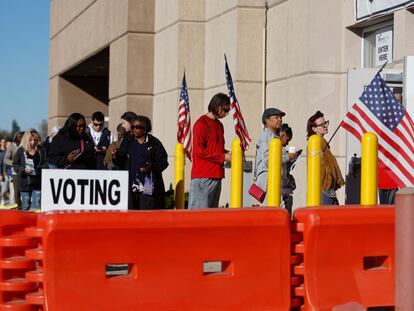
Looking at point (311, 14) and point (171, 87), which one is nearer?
point (311, 14)

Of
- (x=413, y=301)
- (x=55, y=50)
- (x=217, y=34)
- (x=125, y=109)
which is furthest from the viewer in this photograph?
(x=55, y=50)

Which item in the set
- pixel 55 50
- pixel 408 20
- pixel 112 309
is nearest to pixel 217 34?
pixel 408 20

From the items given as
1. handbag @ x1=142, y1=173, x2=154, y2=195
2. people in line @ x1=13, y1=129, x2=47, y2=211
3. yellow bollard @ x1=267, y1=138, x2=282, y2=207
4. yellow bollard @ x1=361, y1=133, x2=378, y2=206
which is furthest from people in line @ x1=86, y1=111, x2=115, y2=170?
yellow bollard @ x1=361, y1=133, x2=378, y2=206

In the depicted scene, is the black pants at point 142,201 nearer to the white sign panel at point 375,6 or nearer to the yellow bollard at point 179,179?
the yellow bollard at point 179,179

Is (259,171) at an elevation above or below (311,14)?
below

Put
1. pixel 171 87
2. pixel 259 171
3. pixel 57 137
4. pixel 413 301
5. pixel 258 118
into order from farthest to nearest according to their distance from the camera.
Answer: pixel 171 87 < pixel 258 118 < pixel 57 137 < pixel 259 171 < pixel 413 301

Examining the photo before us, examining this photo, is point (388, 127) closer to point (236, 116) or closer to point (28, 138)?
point (236, 116)

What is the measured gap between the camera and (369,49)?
15.1m

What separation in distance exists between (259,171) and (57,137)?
356 centimetres

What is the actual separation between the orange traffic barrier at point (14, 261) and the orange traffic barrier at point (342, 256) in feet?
7.36

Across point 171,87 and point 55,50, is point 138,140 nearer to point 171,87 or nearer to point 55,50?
point 171,87

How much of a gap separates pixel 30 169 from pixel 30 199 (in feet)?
1.97

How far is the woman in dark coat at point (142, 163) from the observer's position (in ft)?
37.7

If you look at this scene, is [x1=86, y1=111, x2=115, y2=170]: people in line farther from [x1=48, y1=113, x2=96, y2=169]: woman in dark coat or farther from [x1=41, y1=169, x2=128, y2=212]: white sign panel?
[x1=41, y1=169, x2=128, y2=212]: white sign panel
